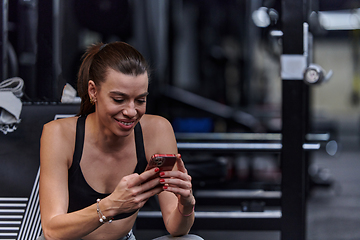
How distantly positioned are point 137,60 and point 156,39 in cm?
249

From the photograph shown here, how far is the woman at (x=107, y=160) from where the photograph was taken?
1.10 metres

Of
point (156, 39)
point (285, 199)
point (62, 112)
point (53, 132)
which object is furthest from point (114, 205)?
→ point (156, 39)

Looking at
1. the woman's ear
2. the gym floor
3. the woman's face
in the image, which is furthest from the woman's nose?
the gym floor

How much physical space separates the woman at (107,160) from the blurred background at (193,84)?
240 mm

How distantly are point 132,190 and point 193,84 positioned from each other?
16.9 ft

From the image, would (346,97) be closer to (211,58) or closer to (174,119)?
(211,58)

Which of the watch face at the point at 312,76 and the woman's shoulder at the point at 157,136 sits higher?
the watch face at the point at 312,76

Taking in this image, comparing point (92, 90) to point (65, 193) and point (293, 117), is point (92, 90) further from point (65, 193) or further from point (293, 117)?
point (293, 117)

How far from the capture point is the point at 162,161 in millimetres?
1054

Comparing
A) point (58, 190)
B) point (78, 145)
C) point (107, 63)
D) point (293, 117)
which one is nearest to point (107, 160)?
point (78, 145)

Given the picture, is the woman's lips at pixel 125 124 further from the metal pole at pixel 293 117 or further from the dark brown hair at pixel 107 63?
the metal pole at pixel 293 117

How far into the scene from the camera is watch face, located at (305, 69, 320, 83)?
182cm

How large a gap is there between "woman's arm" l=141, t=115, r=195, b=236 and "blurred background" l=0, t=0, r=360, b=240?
19cm

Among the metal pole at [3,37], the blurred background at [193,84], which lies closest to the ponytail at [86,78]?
the blurred background at [193,84]
